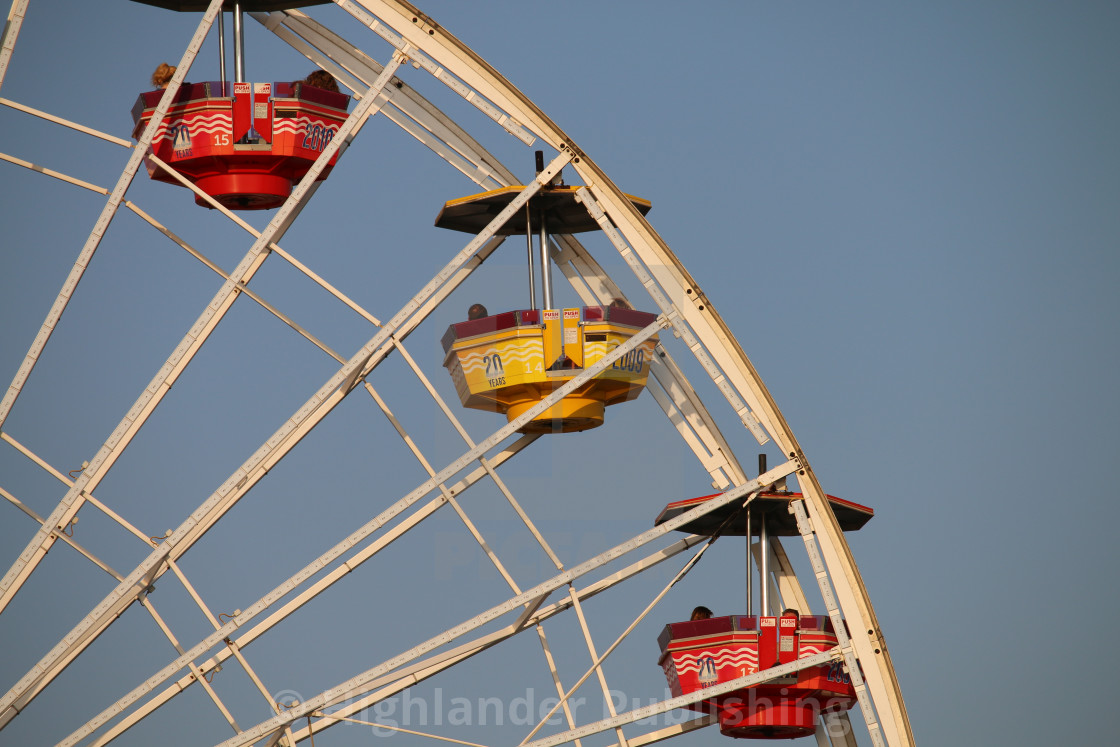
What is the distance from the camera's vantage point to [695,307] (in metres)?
23.8

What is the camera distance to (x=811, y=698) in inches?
953

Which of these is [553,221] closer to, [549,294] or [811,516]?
[549,294]

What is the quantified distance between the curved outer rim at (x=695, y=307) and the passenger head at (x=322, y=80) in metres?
1.62

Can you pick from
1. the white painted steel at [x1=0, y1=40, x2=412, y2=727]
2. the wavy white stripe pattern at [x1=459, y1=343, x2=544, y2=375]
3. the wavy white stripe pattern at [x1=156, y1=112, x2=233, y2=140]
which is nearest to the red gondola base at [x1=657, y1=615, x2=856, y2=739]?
the wavy white stripe pattern at [x1=459, y1=343, x2=544, y2=375]

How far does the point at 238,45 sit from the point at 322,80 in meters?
1.15

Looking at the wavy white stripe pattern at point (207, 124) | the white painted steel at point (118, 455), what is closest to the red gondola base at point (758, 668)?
the white painted steel at point (118, 455)

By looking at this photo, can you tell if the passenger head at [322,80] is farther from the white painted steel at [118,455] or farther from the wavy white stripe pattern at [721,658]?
the wavy white stripe pattern at [721,658]

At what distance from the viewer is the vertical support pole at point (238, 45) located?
79.3ft

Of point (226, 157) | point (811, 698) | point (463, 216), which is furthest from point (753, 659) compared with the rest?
point (226, 157)

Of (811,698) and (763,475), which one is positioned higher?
(763,475)

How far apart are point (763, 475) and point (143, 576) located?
7.62 meters

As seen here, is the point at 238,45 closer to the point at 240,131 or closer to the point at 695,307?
the point at 240,131

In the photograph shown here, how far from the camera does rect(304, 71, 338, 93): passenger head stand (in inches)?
972

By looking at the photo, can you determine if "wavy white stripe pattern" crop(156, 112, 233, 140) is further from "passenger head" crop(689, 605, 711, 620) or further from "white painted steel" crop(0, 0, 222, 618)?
"passenger head" crop(689, 605, 711, 620)
